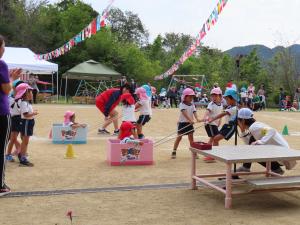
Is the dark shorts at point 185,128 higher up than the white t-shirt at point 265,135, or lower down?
lower down

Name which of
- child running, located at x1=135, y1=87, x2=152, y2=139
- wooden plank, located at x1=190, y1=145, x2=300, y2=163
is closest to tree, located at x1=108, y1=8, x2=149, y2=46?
child running, located at x1=135, y1=87, x2=152, y2=139

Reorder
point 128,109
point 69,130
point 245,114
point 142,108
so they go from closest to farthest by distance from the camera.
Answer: point 245,114 → point 69,130 → point 128,109 → point 142,108

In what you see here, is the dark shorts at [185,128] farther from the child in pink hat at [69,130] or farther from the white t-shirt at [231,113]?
the child in pink hat at [69,130]

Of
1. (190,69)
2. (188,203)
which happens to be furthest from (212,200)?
(190,69)

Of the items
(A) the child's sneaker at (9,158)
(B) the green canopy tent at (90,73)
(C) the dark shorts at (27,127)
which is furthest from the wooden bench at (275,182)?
(B) the green canopy tent at (90,73)

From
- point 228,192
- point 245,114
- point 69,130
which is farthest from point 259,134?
point 69,130

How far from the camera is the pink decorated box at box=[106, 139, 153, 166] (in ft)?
25.9

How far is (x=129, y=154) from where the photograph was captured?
26.1ft

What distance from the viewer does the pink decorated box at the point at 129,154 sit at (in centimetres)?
789

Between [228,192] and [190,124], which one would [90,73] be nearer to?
[190,124]

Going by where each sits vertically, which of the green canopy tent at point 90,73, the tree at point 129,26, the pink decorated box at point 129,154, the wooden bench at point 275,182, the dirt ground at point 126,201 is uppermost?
the tree at point 129,26

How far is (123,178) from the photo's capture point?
6.86 meters

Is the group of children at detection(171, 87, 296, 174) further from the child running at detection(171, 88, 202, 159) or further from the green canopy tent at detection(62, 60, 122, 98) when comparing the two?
the green canopy tent at detection(62, 60, 122, 98)

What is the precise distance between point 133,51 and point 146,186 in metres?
36.5
